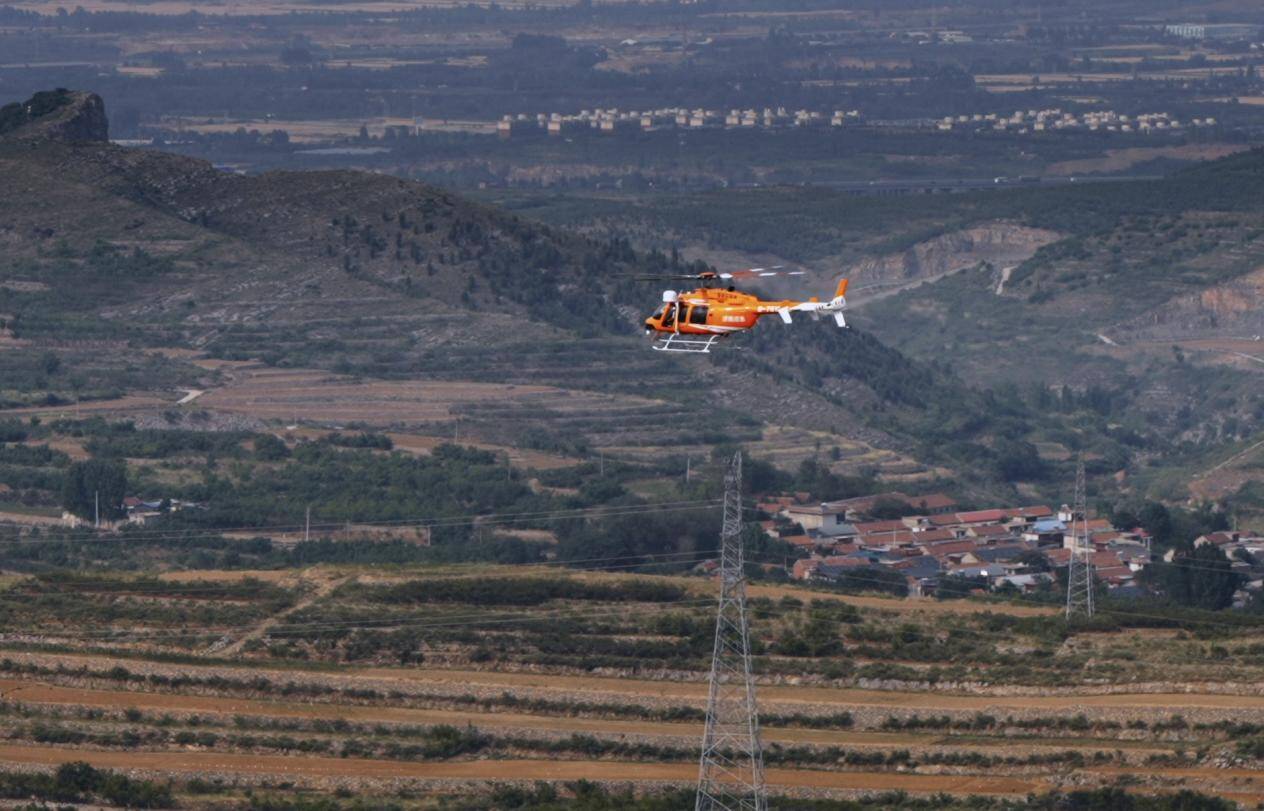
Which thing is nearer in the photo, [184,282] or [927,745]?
[927,745]

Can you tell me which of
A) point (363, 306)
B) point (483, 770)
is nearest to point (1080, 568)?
point (483, 770)

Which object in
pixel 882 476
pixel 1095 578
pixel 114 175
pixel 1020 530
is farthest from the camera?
pixel 114 175

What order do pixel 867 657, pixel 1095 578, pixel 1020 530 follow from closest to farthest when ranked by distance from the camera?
pixel 867 657, pixel 1095 578, pixel 1020 530

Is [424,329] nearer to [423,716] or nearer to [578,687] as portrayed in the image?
[578,687]

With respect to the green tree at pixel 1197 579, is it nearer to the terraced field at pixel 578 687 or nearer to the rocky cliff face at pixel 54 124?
the terraced field at pixel 578 687

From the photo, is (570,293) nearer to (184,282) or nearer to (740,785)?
(184,282)

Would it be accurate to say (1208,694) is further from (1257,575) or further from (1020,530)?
(1020,530)

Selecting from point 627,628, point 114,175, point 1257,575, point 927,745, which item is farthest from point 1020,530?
point 114,175
